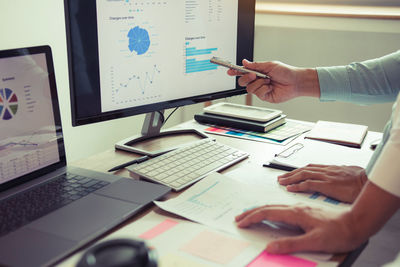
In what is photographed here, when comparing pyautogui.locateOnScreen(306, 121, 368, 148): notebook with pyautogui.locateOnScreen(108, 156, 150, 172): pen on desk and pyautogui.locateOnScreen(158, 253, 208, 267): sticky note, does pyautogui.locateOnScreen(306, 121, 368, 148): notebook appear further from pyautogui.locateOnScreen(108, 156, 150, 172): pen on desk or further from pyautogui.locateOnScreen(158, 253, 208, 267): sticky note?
pyautogui.locateOnScreen(158, 253, 208, 267): sticky note

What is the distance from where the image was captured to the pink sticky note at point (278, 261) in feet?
2.44

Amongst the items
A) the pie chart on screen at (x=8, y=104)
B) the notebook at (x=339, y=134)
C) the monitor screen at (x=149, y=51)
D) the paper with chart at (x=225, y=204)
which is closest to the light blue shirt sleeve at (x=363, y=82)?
the notebook at (x=339, y=134)

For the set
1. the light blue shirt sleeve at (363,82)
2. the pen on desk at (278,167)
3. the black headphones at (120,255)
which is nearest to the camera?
the black headphones at (120,255)

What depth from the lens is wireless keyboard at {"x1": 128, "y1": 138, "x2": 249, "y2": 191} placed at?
3.51 ft

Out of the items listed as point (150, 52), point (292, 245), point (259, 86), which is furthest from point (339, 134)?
point (292, 245)

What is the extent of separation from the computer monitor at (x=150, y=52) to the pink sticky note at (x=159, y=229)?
0.38 meters

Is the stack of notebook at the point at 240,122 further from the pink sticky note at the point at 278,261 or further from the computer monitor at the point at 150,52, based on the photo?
the pink sticky note at the point at 278,261

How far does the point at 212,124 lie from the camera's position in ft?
5.29

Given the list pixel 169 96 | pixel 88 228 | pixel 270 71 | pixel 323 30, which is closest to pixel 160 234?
pixel 88 228

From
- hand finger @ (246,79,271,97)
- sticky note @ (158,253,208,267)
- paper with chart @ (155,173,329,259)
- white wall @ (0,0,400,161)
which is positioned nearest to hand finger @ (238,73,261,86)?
hand finger @ (246,79,271,97)

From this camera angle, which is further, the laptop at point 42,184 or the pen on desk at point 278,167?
the pen on desk at point 278,167

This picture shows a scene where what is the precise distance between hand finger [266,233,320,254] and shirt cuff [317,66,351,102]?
76cm

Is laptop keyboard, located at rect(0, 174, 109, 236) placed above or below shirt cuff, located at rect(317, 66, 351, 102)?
below

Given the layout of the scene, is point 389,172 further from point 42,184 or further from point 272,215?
point 42,184
